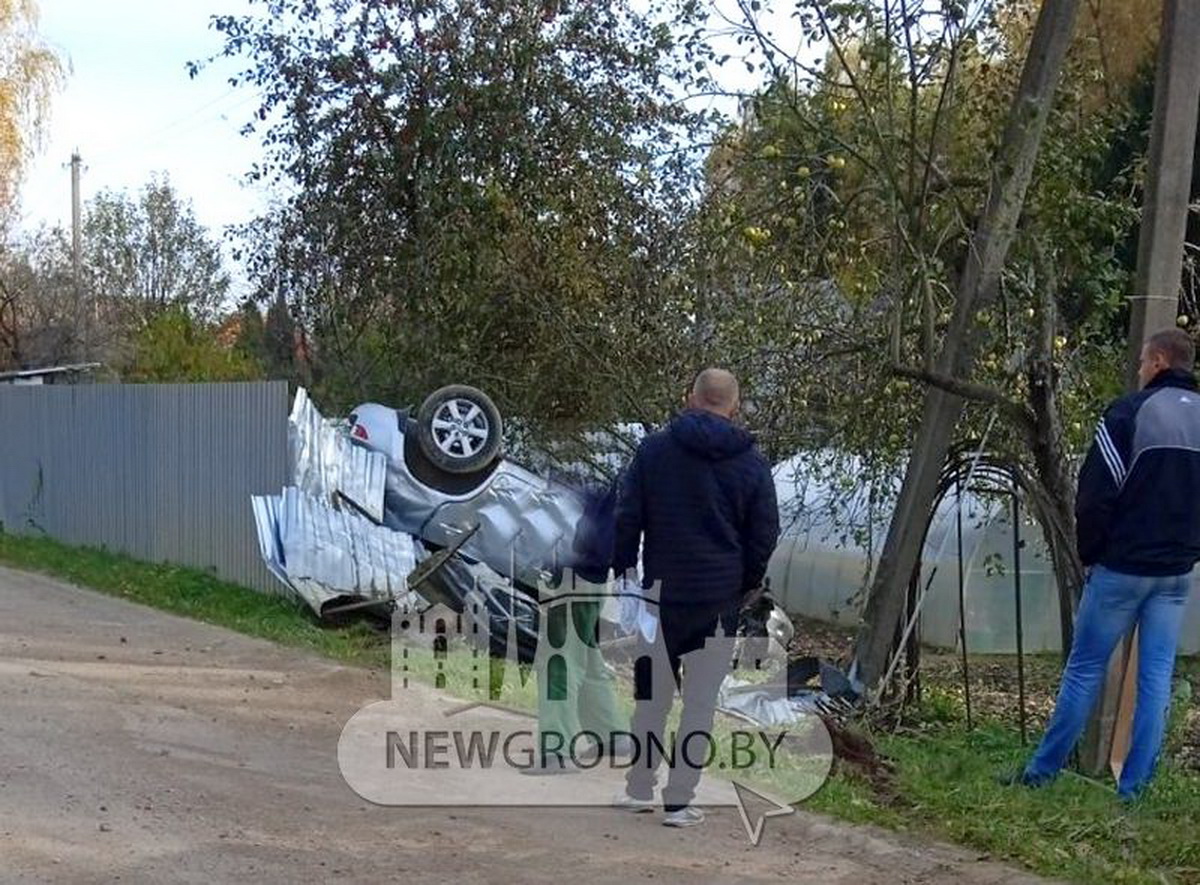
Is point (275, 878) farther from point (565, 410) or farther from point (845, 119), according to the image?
point (565, 410)

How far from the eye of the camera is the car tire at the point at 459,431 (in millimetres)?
12625

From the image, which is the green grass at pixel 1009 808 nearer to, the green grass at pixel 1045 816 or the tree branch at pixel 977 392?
the green grass at pixel 1045 816

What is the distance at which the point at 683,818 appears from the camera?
6.43m

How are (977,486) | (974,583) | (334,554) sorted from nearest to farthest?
(977,486) < (334,554) < (974,583)

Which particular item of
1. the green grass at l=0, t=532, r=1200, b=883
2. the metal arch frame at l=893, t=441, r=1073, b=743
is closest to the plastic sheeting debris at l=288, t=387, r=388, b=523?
the green grass at l=0, t=532, r=1200, b=883

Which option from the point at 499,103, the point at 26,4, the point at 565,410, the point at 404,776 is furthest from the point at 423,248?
the point at 26,4

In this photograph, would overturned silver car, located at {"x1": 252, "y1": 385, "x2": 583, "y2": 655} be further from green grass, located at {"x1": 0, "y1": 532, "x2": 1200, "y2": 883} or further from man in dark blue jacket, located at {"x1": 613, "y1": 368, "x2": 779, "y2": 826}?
man in dark blue jacket, located at {"x1": 613, "y1": 368, "x2": 779, "y2": 826}

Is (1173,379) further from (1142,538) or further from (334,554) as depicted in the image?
(334,554)

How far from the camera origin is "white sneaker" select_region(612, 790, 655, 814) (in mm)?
6641

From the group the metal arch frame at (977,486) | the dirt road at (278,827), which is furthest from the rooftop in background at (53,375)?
the metal arch frame at (977,486)

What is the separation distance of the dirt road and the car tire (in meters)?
3.93

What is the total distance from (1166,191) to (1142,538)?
5.44 ft

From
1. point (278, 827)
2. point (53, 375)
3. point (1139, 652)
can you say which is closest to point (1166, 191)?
point (1139, 652)

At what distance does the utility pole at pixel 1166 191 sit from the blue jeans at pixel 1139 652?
1.13 ft
